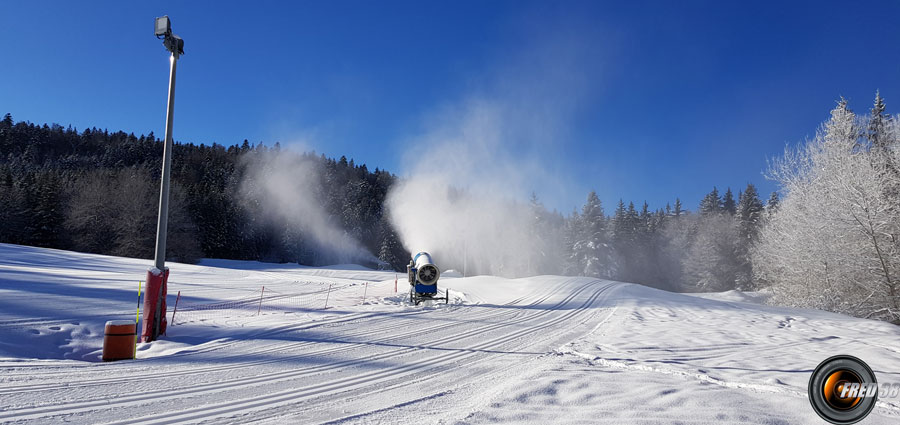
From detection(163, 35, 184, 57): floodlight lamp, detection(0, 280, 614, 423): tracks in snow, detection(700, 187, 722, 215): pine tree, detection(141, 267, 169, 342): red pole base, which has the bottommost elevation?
detection(0, 280, 614, 423): tracks in snow

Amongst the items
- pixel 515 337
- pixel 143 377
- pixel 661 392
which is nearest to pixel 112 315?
pixel 143 377

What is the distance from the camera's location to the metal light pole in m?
8.88

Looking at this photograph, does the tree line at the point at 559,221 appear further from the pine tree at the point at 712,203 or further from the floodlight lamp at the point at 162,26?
the floodlight lamp at the point at 162,26

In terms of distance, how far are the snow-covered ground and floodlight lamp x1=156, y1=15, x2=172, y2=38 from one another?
701cm

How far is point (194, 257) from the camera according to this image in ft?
161

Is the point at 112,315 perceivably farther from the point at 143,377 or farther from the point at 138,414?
the point at 138,414

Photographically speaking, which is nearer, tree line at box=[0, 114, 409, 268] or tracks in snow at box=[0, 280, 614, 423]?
tracks in snow at box=[0, 280, 614, 423]

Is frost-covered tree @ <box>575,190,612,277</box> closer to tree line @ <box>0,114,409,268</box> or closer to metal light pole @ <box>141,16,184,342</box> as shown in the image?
tree line @ <box>0,114,409,268</box>

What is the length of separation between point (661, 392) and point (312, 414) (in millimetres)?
4565

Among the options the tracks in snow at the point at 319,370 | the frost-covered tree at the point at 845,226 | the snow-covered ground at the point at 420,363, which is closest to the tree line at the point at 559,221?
the frost-covered tree at the point at 845,226

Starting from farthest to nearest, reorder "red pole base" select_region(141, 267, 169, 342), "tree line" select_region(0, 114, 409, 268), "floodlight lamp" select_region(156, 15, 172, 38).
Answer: "tree line" select_region(0, 114, 409, 268) → "floodlight lamp" select_region(156, 15, 172, 38) → "red pole base" select_region(141, 267, 169, 342)

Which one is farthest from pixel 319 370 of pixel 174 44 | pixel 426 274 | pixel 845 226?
pixel 845 226

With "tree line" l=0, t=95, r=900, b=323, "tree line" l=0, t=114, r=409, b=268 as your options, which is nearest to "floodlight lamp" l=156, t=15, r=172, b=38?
"tree line" l=0, t=95, r=900, b=323

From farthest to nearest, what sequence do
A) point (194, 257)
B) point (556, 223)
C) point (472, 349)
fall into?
1. point (556, 223)
2. point (194, 257)
3. point (472, 349)
